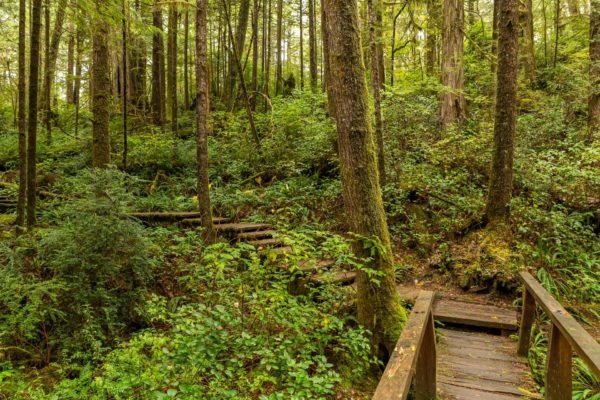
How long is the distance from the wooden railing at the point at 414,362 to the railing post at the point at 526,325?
144 centimetres

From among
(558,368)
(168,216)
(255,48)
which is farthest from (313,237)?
(255,48)

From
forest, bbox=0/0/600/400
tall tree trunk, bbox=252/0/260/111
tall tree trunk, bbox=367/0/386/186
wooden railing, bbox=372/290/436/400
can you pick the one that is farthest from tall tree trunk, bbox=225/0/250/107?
wooden railing, bbox=372/290/436/400

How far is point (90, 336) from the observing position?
15.8ft

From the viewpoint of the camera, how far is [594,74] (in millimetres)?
11477

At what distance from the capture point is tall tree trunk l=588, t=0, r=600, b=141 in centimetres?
1077

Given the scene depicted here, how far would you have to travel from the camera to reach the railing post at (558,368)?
3232 millimetres

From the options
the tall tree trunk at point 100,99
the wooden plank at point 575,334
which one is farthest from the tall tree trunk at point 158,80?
the wooden plank at point 575,334

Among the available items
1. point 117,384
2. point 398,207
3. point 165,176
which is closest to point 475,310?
point 398,207

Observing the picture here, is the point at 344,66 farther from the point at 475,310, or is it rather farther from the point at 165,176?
the point at 165,176

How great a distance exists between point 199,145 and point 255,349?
16.4 feet

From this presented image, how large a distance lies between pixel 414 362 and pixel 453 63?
36.8ft

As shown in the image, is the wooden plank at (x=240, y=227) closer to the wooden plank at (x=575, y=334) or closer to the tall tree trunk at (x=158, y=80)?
the wooden plank at (x=575, y=334)

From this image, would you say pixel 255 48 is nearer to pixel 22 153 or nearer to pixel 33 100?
pixel 33 100

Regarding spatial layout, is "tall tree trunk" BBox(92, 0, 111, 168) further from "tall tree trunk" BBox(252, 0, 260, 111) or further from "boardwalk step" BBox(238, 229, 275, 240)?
"tall tree trunk" BBox(252, 0, 260, 111)
